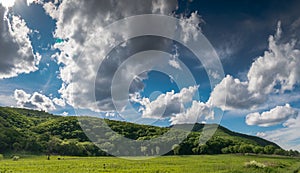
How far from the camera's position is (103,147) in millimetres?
143250

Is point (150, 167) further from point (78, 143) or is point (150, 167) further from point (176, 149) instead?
point (78, 143)

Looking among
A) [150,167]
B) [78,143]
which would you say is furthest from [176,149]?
[150,167]

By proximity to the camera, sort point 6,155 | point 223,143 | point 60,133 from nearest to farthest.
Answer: point 6,155 → point 223,143 → point 60,133

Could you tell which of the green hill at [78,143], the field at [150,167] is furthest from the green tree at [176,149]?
the field at [150,167]

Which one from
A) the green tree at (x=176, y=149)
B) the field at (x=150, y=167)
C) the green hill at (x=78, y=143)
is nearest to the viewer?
the field at (x=150, y=167)

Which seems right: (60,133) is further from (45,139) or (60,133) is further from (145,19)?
(145,19)

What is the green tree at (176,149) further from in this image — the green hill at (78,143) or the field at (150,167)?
the field at (150,167)

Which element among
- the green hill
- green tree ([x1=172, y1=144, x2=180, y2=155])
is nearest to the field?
the green hill

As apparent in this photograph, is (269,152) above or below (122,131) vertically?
below

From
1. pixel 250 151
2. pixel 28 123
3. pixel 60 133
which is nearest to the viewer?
pixel 250 151

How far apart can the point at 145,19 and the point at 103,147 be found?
98.6 meters

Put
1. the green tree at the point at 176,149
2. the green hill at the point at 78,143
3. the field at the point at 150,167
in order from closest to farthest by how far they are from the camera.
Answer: the field at the point at 150,167 → the green hill at the point at 78,143 → the green tree at the point at 176,149

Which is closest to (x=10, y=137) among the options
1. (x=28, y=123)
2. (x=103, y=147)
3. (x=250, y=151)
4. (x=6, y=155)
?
(x=6, y=155)

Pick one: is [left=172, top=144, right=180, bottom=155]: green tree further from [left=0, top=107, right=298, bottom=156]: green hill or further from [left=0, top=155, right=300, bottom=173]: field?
[left=0, top=155, right=300, bottom=173]: field
